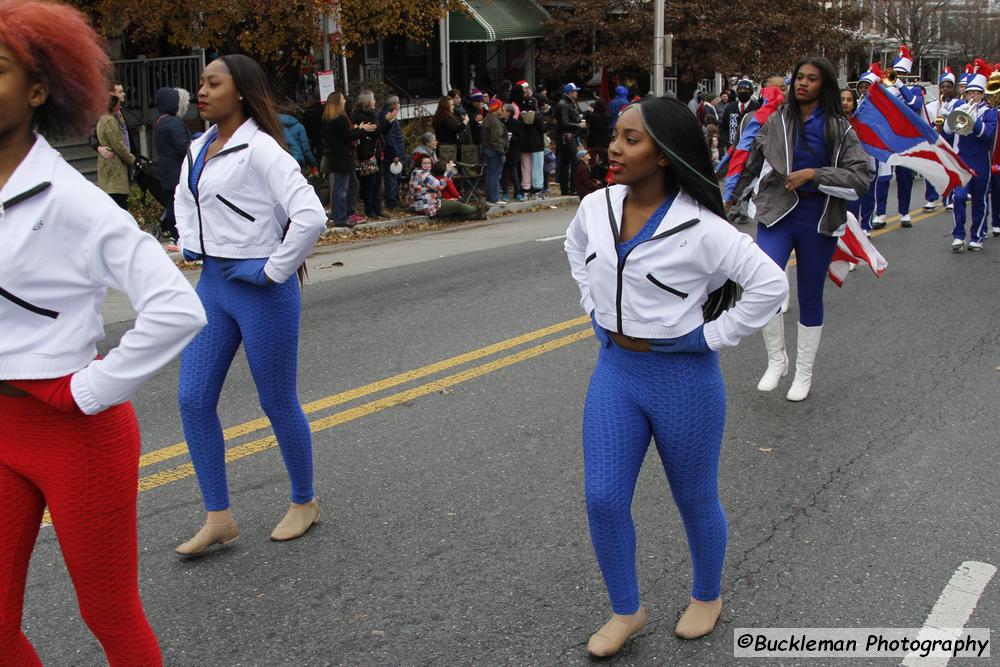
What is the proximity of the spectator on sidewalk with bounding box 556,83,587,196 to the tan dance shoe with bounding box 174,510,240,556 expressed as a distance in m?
14.1

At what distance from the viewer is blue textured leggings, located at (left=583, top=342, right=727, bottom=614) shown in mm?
3320

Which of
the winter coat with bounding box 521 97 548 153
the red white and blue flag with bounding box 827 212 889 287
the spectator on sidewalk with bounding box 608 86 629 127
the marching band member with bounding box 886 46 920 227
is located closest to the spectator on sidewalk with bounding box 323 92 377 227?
the winter coat with bounding box 521 97 548 153

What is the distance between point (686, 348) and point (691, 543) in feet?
2.36

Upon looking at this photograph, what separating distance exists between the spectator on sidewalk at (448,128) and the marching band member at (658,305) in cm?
1317

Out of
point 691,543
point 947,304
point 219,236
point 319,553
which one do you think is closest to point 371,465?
point 319,553

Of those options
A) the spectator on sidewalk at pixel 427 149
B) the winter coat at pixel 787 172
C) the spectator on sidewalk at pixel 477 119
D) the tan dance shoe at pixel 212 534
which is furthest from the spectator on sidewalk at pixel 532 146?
the tan dance shoe at pixel 212 534

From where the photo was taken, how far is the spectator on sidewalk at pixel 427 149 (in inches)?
619

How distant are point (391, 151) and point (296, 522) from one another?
1170cm

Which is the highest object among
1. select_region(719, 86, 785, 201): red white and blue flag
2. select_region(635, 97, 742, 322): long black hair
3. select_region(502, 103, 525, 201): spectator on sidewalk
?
select_region(635, 97, 742, 322): long black hair

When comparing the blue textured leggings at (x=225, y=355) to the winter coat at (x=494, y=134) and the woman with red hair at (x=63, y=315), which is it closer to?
the woman with red hair at (x=63, y=315)

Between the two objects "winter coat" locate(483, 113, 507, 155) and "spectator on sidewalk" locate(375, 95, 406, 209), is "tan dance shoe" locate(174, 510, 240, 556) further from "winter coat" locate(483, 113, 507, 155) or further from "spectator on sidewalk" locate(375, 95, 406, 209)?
"winter coat" locate(483, 113, 507, 155)

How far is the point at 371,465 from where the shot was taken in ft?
17.4

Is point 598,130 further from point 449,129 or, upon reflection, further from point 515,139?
point 449,129

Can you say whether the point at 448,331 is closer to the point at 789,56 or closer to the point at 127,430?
the point at 127,430
